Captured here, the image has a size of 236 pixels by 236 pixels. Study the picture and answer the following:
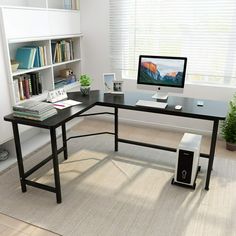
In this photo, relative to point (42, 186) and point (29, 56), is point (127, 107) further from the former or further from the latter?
point (29, 56)

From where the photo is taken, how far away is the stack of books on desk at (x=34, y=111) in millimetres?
2248

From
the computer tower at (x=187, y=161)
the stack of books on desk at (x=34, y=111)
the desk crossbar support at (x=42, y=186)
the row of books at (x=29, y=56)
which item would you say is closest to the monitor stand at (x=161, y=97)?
the computer tower at (x=187, y=161)

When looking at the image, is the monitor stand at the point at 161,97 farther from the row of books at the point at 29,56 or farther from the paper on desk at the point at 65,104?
the row of books at the point at 29,56

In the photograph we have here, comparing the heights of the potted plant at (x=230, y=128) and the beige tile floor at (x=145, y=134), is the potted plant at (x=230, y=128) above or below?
above

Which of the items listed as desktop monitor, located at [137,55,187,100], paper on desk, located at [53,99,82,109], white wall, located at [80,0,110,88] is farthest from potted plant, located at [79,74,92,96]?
white wall, located at [80,0,110,88]

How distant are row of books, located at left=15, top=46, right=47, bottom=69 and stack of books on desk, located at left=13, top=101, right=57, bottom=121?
101 centimetres

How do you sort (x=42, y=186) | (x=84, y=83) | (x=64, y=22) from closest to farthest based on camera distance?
(x=42, y=186) → (x=84, y=83) → (x=64, y=22)

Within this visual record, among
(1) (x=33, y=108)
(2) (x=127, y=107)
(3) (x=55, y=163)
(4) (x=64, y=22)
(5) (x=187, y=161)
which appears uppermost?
(4) (x=64, y=22)

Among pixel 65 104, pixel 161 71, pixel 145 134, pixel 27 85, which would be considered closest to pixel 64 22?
pixel 27 85

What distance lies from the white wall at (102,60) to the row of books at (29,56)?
1.01m

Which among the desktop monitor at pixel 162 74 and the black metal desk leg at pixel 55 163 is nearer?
the black metal desk leg at pixel 55 163

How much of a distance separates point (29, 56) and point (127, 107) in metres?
1.42

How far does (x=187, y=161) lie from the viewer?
2535 millimetres

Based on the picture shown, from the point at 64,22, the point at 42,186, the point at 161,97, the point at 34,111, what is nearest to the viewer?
the point at 34,111
